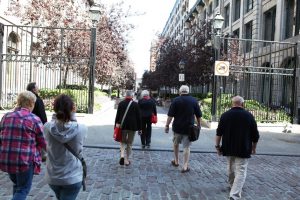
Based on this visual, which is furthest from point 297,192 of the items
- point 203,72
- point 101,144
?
point 203,72

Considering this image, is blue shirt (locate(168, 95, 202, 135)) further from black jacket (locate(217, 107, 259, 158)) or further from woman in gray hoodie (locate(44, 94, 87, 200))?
woman in gray hoodie (locate(44, 94, 87, 200))

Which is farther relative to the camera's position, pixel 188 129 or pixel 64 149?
pixel 188 129

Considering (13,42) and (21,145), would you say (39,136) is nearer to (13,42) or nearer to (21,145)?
(21,145)

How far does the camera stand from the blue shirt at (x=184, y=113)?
9.08 metres

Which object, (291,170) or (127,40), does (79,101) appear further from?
(291,170)

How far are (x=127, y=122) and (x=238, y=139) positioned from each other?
328 centimetres

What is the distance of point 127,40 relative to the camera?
93.5ft

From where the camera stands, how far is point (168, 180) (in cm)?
819

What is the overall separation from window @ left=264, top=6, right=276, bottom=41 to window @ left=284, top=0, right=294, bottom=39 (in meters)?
2.67

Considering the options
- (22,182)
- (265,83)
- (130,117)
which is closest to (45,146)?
(22,182)

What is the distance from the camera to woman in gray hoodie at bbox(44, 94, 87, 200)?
4191mm

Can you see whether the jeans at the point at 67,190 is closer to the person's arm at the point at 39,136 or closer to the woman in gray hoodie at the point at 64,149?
the woman in gray hoodie at the point at 64,149

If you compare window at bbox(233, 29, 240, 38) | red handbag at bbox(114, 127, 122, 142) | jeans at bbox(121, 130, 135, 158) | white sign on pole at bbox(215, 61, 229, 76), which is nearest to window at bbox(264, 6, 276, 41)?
window at bbox(233, 29, 240, 38)

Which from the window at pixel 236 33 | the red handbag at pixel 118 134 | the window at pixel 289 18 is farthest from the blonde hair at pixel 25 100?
the window at pixel 236 33
